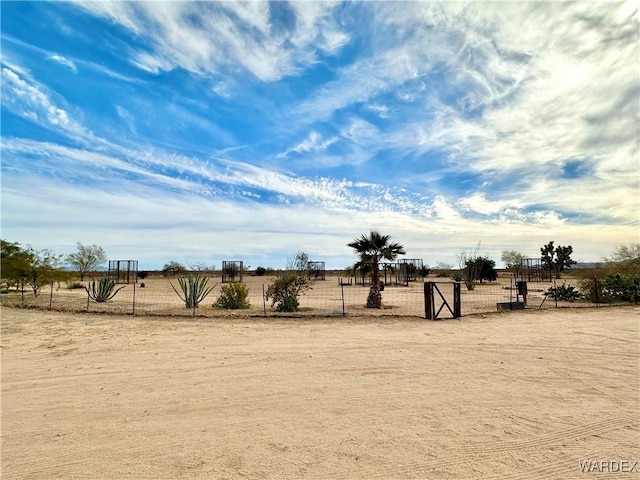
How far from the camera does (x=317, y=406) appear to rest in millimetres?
5289

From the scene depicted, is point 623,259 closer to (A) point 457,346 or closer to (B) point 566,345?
(B) point 566,345

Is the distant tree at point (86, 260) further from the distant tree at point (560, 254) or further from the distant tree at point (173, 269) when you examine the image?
the distant tree at point (560, 254)

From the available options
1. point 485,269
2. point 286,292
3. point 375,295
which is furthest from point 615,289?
point 485,269

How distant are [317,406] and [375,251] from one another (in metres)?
13.0

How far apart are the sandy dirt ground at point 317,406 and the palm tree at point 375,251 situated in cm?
758

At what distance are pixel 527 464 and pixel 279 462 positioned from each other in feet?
8.31

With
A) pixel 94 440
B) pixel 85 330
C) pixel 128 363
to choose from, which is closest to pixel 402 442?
pixel 94 440

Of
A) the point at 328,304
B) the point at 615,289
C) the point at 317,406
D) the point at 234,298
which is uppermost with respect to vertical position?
the point at 615,289

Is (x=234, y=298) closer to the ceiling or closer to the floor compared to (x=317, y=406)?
closer to the ceiling

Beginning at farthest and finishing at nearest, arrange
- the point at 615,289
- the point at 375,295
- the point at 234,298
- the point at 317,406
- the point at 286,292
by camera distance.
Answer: the point at 615,289 → the point at 375,295 → the point at 234,298 → the point at 286,292 → the point at 317,406

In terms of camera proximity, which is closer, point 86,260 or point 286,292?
point 286,292

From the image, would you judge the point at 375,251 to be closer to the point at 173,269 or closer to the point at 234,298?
the point at 234,298

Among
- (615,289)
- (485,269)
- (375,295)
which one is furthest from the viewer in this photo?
(485,269)

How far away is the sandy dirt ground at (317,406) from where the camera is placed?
385 cm
